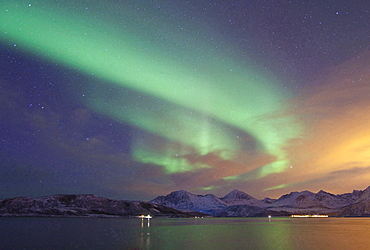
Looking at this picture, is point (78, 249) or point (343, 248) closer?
point (78, 249)

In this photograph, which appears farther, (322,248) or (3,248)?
(322,248)

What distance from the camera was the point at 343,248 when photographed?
184 ft

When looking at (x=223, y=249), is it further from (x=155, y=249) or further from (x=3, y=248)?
(x=3, y=248)

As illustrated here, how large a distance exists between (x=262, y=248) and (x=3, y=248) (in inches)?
1871

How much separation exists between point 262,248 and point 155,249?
20.4m

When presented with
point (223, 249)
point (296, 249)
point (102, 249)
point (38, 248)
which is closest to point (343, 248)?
point (296, 249)

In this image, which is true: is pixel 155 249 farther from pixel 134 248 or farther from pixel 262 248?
pixel 262 248

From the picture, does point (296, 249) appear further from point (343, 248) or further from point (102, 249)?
point (102, 249)

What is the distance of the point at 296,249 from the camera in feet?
177

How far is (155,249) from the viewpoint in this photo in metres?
51.8

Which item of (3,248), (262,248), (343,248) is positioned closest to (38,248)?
(3,248)

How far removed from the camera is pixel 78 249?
51812 millimetres

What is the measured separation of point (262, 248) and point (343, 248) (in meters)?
15.7

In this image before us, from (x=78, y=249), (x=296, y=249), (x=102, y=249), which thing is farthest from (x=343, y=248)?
(x=78, y=249)
